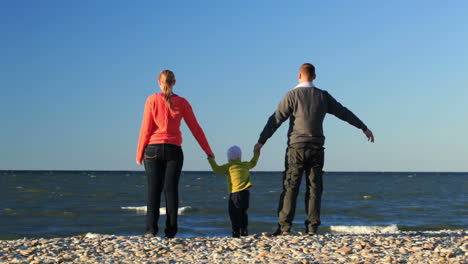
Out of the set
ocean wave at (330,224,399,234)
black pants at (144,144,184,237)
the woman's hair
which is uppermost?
the woman's hair

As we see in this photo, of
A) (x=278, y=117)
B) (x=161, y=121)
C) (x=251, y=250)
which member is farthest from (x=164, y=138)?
(x=251, y=250)

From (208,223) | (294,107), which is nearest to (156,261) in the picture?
(294,107)

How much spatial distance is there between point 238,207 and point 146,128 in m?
1.75

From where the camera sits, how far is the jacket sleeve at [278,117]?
22.0 ft

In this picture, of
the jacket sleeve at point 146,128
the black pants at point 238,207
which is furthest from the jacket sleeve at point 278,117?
the jacket sleeve at point 146,128

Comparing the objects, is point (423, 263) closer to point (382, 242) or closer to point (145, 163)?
point (382, 242)

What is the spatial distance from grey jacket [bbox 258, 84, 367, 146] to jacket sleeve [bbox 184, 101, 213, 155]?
2.41 feet

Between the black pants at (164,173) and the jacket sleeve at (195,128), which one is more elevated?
the jacket sleeve at (195,128)

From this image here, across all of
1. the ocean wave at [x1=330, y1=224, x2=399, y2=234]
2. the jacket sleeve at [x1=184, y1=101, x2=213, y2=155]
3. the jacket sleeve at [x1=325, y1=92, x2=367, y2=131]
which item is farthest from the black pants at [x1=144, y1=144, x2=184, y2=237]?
the ocean wave at [x1=330, y1=224, x2=399, y2=234]

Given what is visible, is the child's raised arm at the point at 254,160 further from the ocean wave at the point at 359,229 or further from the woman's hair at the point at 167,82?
the ocean wave at the point at 359,229

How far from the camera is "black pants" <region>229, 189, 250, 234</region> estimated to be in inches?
283

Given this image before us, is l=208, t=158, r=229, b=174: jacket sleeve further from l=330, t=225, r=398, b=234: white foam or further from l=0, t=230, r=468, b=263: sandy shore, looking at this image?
l=330, t=225, r=398, b=234: white foam

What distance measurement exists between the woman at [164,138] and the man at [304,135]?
1096 mm

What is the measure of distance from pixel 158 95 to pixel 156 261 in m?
2.10
